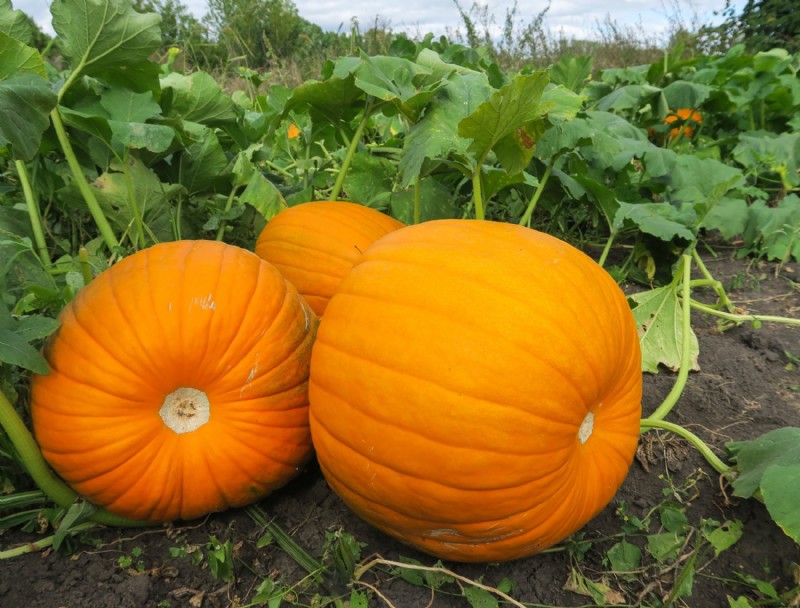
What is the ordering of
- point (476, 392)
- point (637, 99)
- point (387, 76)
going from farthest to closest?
point (637, 99) < point (387, 76) < point (476, 392)

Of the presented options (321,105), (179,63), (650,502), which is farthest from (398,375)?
(179,63)

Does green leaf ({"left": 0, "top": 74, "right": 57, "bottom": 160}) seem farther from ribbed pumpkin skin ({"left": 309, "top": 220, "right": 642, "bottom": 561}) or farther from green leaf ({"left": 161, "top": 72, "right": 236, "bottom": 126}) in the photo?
ribbed pumpkin skin ({"left": 309, "top": 220, "right": 642, "bottom": 561})

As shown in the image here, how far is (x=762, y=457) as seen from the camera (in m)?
1.59

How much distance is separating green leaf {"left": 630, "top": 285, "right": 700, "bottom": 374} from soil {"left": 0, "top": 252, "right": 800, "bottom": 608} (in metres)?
0.35

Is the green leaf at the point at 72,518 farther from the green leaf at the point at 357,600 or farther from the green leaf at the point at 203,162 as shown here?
the green leaf at the point at 203,162

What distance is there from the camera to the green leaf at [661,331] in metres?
2.29

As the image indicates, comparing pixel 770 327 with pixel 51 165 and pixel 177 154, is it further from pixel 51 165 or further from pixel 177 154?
pixel 51 165

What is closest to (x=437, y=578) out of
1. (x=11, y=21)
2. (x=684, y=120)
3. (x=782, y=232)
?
(x=11, y=21)

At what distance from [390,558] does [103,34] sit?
5.17 feet

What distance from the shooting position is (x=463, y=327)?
4.33 feet

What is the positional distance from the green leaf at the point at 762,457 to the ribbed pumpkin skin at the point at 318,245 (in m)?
1.20

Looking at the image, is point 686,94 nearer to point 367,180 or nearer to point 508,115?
point 367,180

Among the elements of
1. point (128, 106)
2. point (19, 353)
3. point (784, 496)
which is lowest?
point (784, 496)

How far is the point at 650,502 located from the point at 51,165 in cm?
213
